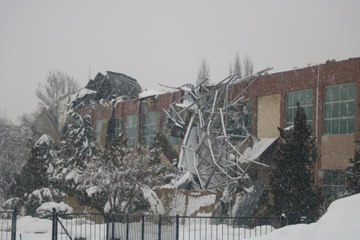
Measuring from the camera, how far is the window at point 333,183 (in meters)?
26.3

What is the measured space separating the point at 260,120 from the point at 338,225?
892 inches

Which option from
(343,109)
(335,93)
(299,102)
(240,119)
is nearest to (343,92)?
(335,93)

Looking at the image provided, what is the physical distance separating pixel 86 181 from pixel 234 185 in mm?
6794

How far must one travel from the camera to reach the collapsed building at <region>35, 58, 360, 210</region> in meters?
26.7

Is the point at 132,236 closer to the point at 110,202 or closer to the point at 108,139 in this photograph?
the point at 110,202

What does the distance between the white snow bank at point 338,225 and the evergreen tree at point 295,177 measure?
12.0m

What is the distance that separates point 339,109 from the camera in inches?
1061

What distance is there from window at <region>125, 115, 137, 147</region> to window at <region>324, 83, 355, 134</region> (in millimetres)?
17766

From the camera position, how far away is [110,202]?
24891 mm

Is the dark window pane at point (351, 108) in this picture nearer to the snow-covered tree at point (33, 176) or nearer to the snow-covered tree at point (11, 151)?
the snow-covered tree at point (33, 176)

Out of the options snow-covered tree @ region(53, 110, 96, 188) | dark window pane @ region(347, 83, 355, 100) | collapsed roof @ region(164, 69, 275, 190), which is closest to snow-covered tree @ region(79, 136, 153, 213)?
collapsed roof @ region(164, 69, 275, 190)

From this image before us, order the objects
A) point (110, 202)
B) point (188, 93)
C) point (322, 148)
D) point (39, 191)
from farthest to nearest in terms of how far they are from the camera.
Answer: point (188, 93) < point (39, 191) < point (322, 148) < point (110, 202)

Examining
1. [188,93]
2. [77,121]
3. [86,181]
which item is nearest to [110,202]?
[86,181]

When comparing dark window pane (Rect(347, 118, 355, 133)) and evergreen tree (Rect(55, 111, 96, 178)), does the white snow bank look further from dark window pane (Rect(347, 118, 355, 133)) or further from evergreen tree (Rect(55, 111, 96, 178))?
evergreen tree (Rect(55, 111, 96, 178))
